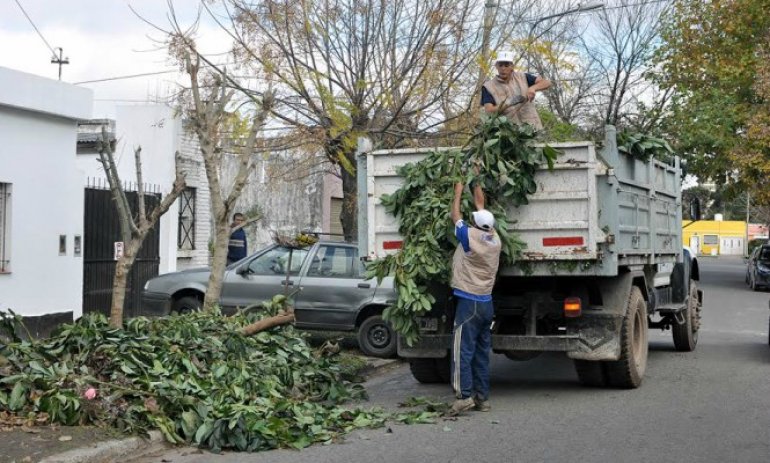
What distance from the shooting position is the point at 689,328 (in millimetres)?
13570

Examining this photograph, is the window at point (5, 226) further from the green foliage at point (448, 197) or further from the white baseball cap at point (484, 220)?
the white baseball cap at point (484, 220)

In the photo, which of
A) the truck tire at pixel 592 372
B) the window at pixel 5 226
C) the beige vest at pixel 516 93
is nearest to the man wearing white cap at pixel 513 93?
the beige vest at pixel 516 93

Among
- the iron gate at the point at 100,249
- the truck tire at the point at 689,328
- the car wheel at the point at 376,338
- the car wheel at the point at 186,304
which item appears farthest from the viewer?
the iron gate at the point at 100,249

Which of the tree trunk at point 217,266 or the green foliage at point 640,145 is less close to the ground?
the green foliage at point 640,145

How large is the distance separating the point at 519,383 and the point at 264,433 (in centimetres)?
421

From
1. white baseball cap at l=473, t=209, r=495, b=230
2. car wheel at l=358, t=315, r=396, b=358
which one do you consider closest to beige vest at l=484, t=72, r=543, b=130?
white baseball cap at l=473, t=209, r=495, b=230

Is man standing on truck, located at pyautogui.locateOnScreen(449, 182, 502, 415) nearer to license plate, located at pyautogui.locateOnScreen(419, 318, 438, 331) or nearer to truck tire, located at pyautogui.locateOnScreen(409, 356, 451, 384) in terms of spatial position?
license plate, located at pyautogui.locateOnScreen(419, 318, 438, 331)

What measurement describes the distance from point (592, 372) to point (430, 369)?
68.1 inches

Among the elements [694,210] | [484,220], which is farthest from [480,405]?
[694,210]

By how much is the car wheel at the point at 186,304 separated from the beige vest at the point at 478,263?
5.93 m

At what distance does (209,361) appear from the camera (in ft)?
28.5

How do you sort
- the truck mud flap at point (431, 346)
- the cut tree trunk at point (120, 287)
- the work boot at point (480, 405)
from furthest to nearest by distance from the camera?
1. the truck mud flap at point (431, 346)
2. the cut tree trunk at point (120, 287)
3. the work boot at point (480, 405)

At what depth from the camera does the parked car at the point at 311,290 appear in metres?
13.0

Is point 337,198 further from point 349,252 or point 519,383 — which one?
point 519,383
